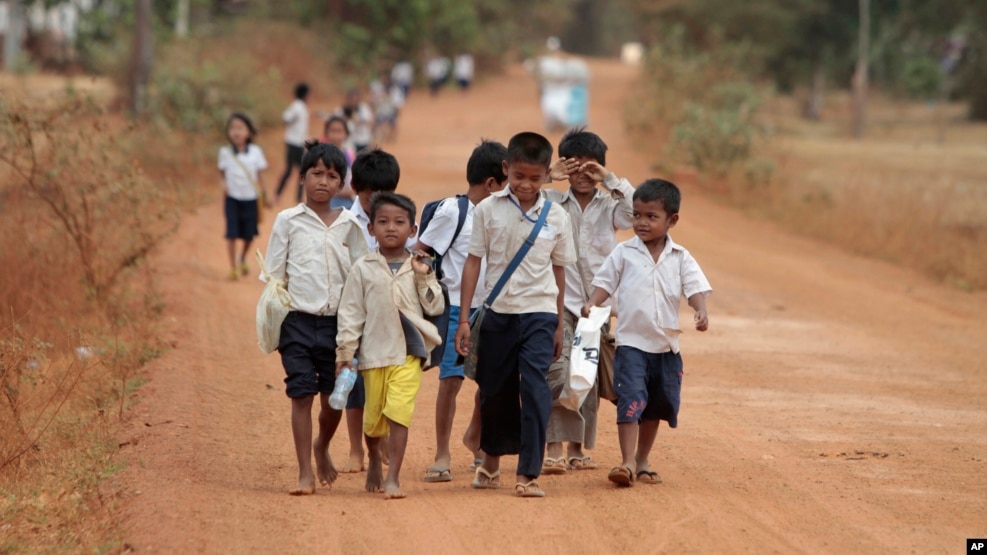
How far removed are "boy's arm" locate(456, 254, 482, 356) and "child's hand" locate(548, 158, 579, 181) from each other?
0.60 metres

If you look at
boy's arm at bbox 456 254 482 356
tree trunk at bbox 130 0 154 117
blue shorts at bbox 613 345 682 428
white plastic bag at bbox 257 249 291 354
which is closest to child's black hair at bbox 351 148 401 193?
boy's arm at bbox 456 254 482 356

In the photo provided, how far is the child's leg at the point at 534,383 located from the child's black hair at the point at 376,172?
1057 mm

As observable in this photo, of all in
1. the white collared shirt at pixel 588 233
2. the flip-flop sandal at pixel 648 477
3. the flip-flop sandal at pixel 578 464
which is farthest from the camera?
the flip-flop sandal at pixel 578 464

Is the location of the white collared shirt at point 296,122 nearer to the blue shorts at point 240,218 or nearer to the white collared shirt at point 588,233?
the blue shorts at point 240,218

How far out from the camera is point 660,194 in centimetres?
613

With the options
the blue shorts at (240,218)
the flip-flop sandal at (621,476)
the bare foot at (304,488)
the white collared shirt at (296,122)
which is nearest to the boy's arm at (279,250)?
the bare foot at (304,488)

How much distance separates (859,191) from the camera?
19562mm

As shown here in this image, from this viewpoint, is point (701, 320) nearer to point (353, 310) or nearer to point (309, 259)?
point (353, 310)

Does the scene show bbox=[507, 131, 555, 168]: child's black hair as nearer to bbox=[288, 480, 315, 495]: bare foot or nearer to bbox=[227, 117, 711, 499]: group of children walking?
bbox=[227, 117, 711, 499]: group of children walking

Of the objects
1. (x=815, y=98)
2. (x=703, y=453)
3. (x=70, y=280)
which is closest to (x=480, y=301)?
(x=703, y=453)

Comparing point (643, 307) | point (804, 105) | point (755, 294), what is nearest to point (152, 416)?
point (643, 307)

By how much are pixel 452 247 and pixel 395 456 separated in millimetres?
1174

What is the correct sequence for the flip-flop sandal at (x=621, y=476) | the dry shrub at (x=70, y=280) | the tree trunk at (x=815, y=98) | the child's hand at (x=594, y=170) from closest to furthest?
the flip-flop sandal at (x=621, y=476)
the child's hand at (x=594, y=170)
the dry shrub at (x=70, y=280)
the tree trunk at (x=815, y=98)

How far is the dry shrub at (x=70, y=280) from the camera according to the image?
715cm
